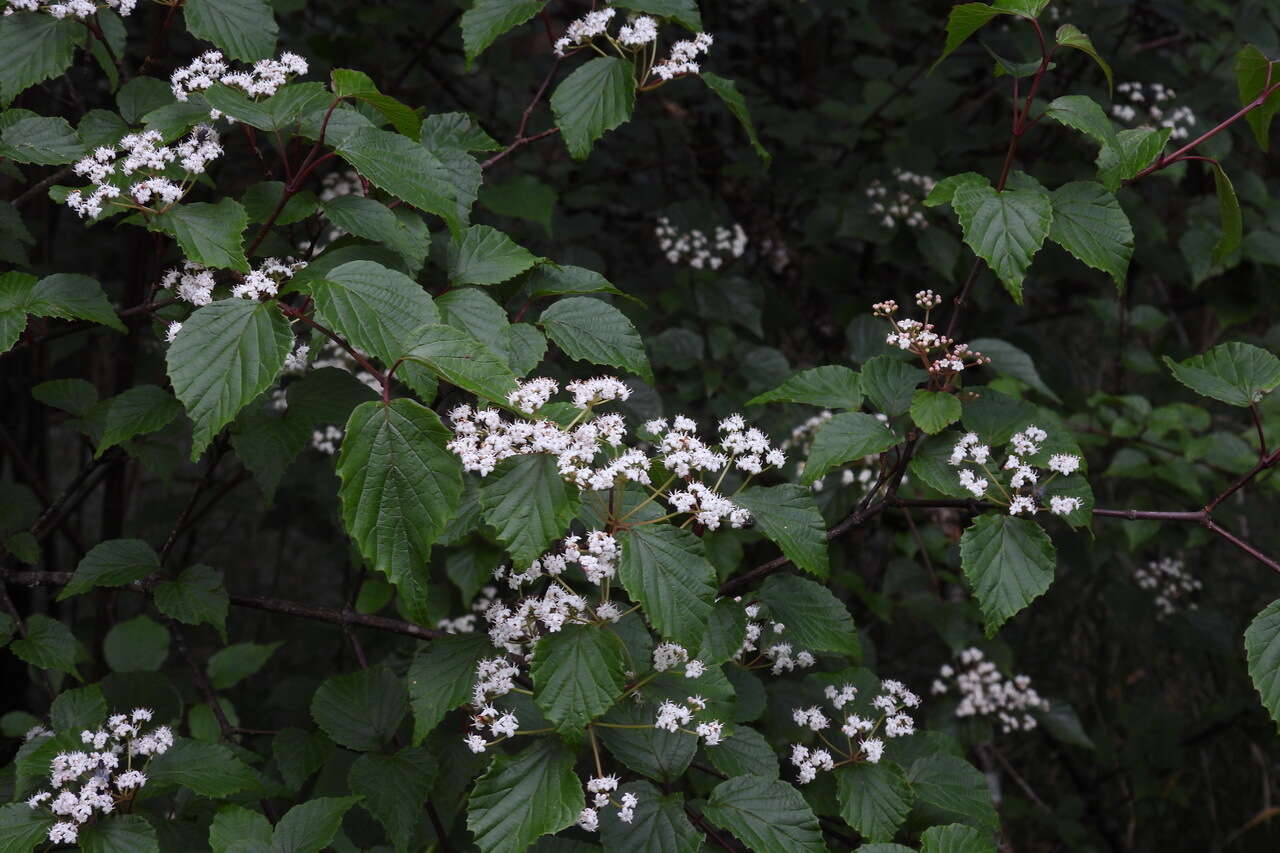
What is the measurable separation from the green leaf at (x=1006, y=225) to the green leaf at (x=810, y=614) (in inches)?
23.7

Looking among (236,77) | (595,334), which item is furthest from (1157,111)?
(236,77)

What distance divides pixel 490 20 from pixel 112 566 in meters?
1.27

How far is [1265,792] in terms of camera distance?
4328mm

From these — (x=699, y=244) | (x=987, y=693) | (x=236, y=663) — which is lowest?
(x=987, y=693)

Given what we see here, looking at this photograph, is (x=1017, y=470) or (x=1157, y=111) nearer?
(x=1017, y=470)

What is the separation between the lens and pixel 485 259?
1.82 meters

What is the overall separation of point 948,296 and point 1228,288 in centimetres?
98

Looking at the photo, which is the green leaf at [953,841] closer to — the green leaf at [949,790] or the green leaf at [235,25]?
the green leaf at [949,790]

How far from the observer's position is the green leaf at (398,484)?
1.30 m

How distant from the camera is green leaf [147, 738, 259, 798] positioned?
1.74 m

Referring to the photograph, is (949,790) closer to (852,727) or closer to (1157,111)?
(852,727)

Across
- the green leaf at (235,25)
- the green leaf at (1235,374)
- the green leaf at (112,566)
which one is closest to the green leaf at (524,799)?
the green leaf at (112,566)

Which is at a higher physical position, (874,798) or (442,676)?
(442,676)

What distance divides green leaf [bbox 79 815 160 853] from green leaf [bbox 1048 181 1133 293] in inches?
65.8
